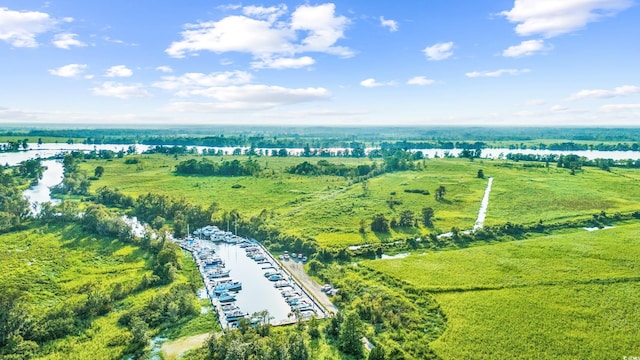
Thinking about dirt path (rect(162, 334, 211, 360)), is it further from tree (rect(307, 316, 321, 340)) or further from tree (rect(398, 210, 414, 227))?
tree (rect(398, 210, 414, 227))

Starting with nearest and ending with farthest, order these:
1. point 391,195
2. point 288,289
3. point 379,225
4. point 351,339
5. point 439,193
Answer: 1. point 351,339
2. point 288,289
3. point 379,225
4. point 439,193
5. point 391,195

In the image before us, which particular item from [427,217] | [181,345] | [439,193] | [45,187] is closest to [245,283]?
[181,345]

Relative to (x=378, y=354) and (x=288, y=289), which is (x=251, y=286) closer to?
(x=288, y=289)

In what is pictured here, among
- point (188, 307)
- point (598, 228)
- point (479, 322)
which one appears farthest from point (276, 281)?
point (598, 228)

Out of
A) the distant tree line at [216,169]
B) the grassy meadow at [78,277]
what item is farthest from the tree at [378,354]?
the distant tree line at [216,169]

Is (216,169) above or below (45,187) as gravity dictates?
above

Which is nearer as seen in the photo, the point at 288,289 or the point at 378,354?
the point at 378,354

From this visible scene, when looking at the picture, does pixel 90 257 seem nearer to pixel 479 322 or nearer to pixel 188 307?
pixel 188 307
